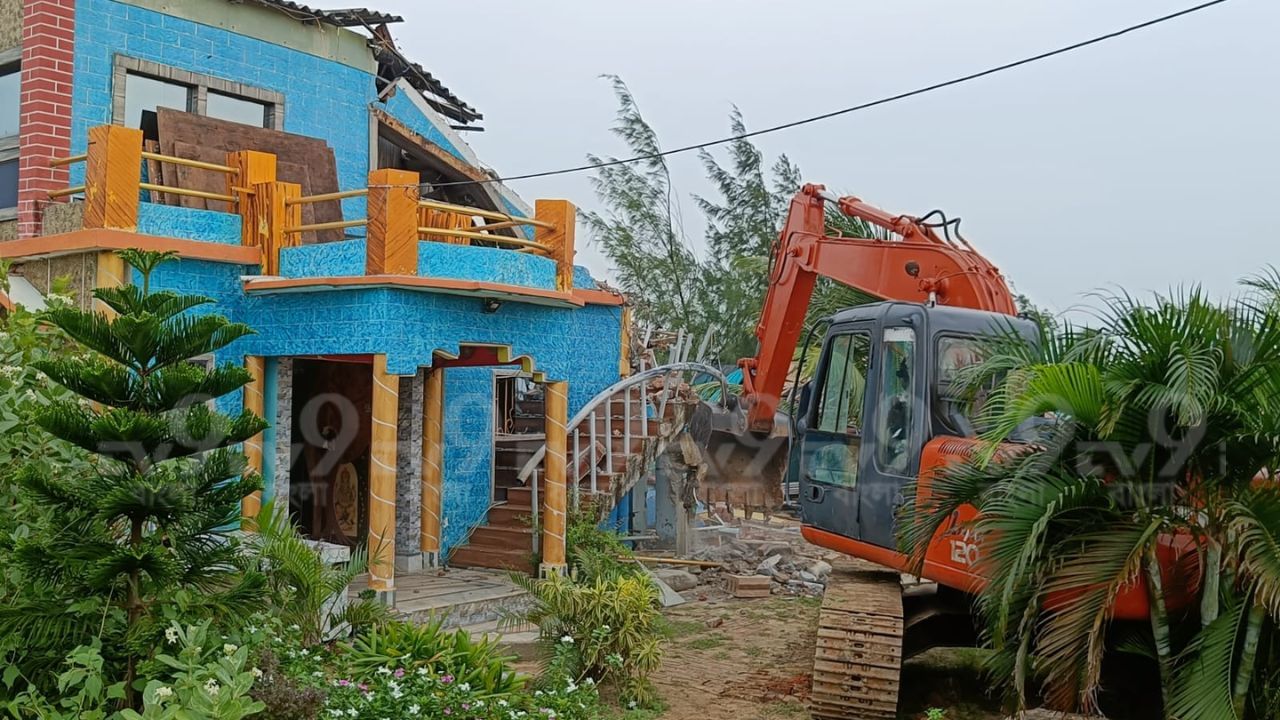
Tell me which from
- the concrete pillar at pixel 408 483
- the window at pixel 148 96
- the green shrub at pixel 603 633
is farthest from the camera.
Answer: the concrete pillar at pixel 408 483

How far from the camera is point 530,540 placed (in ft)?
40.7

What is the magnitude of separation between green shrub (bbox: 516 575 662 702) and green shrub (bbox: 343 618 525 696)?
2.51ft

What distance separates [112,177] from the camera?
31.5ft

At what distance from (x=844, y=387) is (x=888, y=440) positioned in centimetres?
61

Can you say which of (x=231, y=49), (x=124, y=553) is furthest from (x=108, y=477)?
(x=231, y=49)

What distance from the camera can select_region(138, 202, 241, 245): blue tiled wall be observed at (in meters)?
9.92

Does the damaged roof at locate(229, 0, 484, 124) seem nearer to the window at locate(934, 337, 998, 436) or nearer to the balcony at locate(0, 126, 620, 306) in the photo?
the balcony at locate(0, 126, 620, 306)

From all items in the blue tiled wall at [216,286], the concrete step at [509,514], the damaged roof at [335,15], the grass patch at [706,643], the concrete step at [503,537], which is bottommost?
the grass patch at [706,643]

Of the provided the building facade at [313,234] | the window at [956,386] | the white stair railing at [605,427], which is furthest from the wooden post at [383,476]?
the window at [956,386]

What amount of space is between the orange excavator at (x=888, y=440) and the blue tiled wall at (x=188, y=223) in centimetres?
560

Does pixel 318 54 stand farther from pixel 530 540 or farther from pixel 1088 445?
pixel 1088 445

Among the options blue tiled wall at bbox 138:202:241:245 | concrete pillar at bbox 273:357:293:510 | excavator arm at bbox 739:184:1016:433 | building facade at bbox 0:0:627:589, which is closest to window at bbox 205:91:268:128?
building facade at bbox 0:0:627:589

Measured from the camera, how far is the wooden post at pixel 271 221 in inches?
418

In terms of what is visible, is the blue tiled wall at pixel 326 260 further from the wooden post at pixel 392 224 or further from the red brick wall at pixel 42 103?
the red brick wall at pixel 42 103
